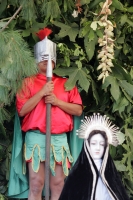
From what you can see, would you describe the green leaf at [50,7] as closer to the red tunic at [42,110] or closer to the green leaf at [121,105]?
the red tunic at [42,110]

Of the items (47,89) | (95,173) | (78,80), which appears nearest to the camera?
(95,173)

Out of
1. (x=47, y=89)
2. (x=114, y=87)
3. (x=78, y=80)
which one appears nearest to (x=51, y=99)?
(x=47, y=89)

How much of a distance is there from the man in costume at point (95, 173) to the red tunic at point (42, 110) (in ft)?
1.70

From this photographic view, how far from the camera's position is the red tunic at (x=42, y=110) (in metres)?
2.48

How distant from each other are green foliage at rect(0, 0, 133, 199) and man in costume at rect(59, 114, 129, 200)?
0.54 metres

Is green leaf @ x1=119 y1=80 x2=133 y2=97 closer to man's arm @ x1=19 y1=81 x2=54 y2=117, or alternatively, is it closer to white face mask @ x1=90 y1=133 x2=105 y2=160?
man's arm @ x1=19 y1=81 x2=54 y2=117

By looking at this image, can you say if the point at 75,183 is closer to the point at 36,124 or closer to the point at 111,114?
the point at 36,124

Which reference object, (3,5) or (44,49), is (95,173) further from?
(3,5)

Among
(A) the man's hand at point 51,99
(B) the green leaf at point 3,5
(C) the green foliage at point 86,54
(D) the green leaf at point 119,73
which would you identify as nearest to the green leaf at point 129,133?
(C) the green foliage at point 86,54

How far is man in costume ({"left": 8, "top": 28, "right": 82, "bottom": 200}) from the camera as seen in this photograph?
2.46 m

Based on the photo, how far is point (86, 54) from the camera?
273 centimetres

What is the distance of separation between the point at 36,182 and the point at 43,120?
1.11 feet

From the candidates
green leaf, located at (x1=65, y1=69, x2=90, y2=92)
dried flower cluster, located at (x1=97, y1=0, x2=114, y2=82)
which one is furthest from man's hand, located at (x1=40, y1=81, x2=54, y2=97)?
dried flower cluster, located at (x1=97, y1=0, x2=114, y2=82)

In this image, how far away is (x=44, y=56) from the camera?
2465 mm
